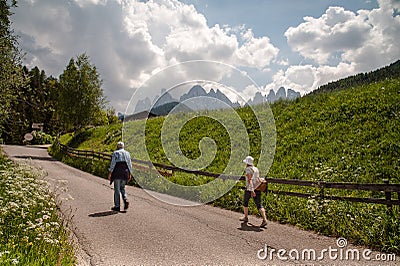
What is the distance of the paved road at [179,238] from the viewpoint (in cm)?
620

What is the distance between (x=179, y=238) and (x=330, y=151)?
35.2 ft

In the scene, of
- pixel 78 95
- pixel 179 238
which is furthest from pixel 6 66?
pixel 78 95

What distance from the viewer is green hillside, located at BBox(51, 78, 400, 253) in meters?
8.15

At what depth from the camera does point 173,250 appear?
669 centimetres

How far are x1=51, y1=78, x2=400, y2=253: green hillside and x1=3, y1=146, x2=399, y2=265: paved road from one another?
0.67 m

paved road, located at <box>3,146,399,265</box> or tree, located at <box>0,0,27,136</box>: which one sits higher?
tree, located at <box>0,0,27,136</box>

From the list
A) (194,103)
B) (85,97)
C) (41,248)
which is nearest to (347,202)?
(194,103)

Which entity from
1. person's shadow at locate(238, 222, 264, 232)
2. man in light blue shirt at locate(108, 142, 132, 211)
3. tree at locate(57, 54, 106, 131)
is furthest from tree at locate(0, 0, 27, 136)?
tree at locate(57, 54, 106, 131)

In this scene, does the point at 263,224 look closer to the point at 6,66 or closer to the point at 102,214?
the point at 102,214

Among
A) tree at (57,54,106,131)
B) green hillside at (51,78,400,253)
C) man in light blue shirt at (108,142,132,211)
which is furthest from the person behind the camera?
tree at (57,54,106,131)

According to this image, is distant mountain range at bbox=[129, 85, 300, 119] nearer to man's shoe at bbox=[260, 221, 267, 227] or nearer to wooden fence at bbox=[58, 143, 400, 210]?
wooden fence at bbox=[58, 143, 400, 210]

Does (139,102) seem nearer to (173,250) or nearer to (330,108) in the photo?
(173,250)

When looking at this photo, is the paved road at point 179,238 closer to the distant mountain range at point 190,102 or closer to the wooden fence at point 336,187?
the wooden fence at point 336,187

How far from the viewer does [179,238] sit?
24.9 feet
